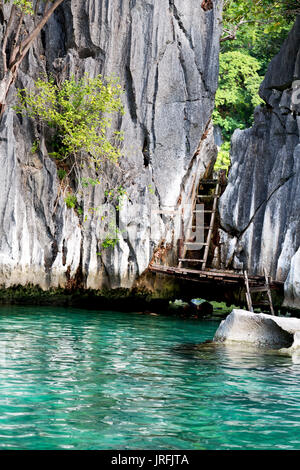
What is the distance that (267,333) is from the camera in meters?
12.2

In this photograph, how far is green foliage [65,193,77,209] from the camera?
65.9ft

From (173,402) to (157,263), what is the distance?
1306 cm

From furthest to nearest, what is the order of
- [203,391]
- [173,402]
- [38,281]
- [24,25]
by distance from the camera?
[24,25] → [38,281] → [203,391] → [173,402]

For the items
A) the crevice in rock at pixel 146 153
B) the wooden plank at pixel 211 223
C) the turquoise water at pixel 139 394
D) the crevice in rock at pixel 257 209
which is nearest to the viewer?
the turquoise water at pixel 139 394

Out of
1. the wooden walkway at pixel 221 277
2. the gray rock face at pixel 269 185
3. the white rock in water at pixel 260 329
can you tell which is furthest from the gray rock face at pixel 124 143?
the white rock in water at pixel 260 329

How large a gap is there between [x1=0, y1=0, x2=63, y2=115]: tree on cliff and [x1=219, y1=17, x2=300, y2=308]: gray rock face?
7.11 metres

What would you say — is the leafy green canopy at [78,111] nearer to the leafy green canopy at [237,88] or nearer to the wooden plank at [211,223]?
the wooden plank at [211,223]

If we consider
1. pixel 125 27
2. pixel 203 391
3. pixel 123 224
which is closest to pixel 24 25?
pixel 125 27

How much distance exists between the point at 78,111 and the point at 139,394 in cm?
1305

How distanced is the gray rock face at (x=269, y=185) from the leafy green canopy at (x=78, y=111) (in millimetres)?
4091

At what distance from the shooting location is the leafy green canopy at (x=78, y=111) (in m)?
19.3

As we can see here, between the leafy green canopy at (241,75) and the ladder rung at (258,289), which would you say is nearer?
the ladder rung at (258,289)

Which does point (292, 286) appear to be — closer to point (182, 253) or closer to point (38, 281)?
point (182, 253)

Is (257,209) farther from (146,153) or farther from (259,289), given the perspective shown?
A: (146,153)
